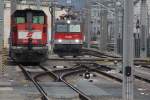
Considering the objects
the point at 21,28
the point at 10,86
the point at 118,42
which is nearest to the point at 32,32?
the point at 21,28

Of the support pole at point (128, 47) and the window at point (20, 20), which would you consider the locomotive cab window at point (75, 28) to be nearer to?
the window at point (20, 20)

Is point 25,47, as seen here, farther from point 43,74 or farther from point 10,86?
point 10,86

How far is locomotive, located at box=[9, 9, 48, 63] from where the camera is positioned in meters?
31.1

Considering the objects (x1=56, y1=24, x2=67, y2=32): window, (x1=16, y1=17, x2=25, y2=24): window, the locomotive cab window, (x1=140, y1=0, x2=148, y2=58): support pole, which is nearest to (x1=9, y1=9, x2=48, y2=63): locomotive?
(x1=16, y1=17, x2=25, y2=24): window

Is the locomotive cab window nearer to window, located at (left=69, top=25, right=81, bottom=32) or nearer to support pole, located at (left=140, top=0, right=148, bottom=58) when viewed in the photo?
window, located at (left=69, top=25, right=81, bottom=32)

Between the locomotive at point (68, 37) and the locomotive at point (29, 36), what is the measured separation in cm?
986

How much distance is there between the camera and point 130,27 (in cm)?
879

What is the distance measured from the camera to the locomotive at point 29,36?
31.1m

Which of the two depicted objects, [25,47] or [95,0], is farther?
[95,0]

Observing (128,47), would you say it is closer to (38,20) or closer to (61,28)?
(38,20)

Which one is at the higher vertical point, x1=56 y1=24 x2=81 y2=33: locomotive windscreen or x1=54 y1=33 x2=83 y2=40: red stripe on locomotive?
x1=56 y1=24 x2=81 y2=33: locomotive windscreen

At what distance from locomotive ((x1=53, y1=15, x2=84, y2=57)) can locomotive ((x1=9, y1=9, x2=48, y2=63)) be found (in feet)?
32.3

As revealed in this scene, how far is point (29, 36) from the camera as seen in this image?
31203mm

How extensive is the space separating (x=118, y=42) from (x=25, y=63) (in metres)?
17.2
